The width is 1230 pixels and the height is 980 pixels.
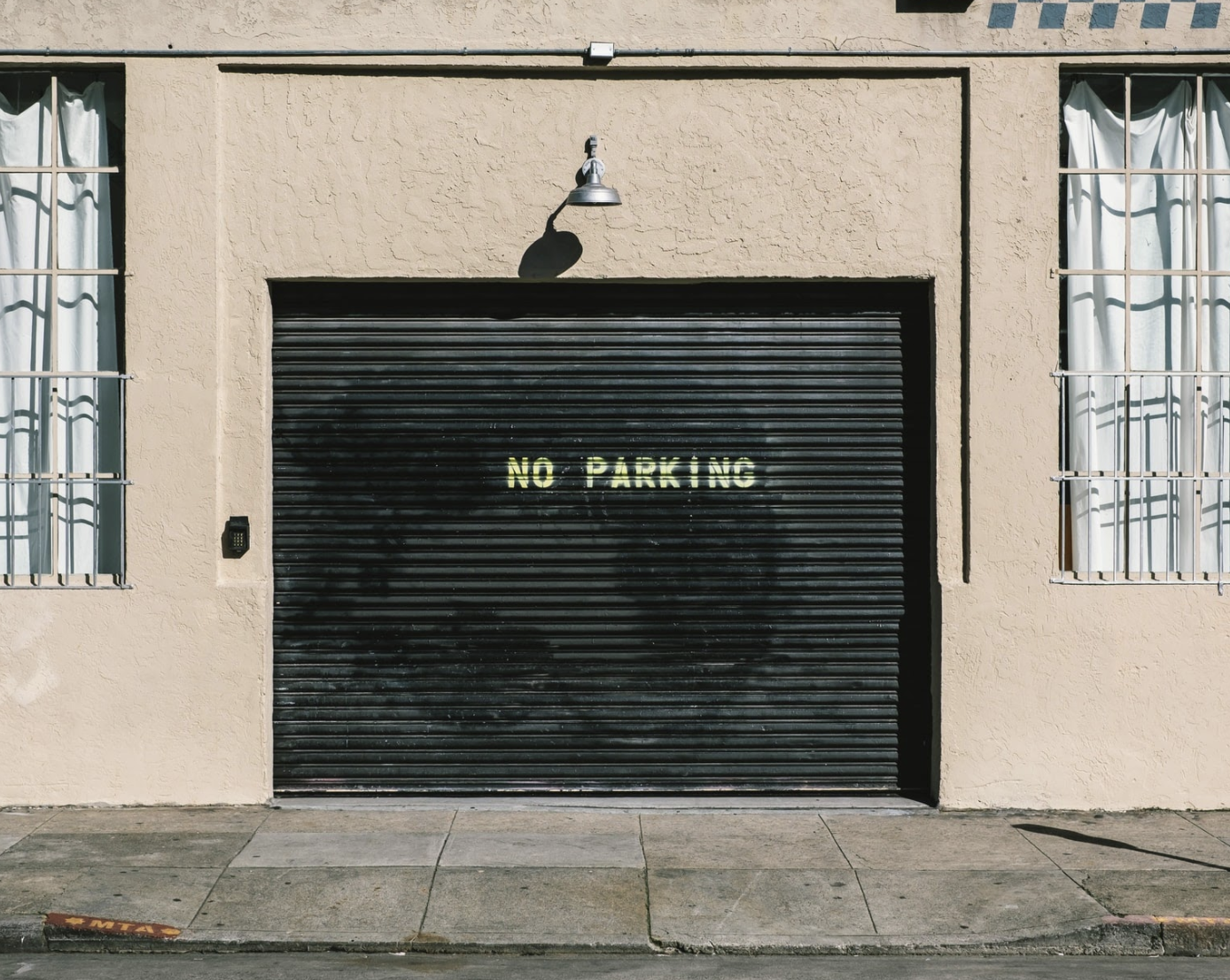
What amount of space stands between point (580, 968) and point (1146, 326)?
5.56 meters

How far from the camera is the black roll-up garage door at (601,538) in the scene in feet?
29.7

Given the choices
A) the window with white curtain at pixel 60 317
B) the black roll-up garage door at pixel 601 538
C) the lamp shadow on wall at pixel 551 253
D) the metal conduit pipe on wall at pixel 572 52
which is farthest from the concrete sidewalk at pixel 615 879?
the metal conduit pipe on wall at pixel 572 52

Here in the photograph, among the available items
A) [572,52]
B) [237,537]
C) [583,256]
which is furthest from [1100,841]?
[572,52]

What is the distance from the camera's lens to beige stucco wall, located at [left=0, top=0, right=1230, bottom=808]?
Answer: 8.82m

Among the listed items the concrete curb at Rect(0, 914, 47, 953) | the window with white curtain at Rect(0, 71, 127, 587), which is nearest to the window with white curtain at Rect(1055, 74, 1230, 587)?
the window with white curtain at Rect(0, 71, 127, 587)

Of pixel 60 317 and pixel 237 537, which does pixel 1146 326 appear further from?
pixel 60 317

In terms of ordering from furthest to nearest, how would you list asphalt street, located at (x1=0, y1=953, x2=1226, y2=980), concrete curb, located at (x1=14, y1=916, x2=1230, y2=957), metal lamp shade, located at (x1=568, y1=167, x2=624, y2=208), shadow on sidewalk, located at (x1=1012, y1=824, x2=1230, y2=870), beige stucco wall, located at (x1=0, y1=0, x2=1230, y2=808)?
beige stucco wall, located at (x1=0, y1=0, x2=1230, y2=808) → metal lamp shade, located at (x1=568, y1=167, x2=624, y2=208) → shadow on sidewalk, located at (x1=1012, y1=824, x2=1230, y2=870) → concrete curb, located at (x1=14, y1=916, x2=1230, y2=957) → asphalt street, located at (x1=0, y1=953, x2=1226, y2=980)

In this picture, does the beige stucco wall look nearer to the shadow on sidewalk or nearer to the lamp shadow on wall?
the lamp shadow on wall

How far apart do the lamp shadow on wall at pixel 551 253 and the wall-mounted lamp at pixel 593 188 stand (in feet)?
0.74

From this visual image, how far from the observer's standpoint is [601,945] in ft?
21.3

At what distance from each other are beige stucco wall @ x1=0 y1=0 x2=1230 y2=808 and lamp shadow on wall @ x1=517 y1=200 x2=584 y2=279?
0.18ft

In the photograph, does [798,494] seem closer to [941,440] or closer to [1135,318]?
[941,440]

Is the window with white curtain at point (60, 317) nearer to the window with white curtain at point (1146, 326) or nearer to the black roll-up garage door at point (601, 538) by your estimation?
the black roll-up garage door at point (601, 538)

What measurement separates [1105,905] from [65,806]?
6049 mm
